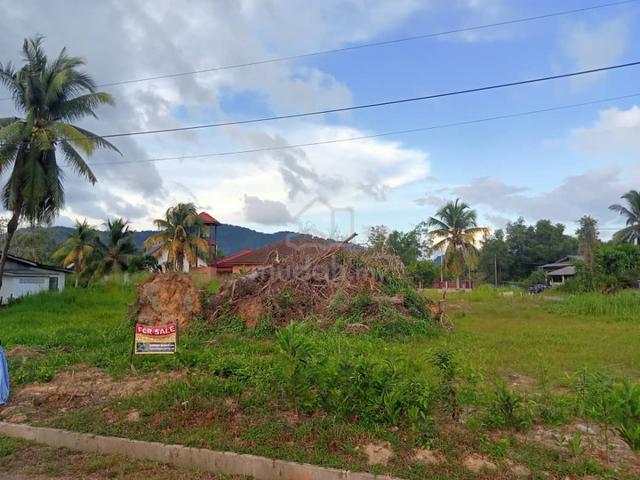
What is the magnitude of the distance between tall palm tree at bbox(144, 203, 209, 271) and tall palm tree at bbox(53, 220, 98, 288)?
14.3ft

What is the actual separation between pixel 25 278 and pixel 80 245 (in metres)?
8.42

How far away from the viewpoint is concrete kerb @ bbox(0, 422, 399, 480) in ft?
12.6

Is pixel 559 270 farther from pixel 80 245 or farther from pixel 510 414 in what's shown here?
pixel 510 414

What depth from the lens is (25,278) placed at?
24.6 meters

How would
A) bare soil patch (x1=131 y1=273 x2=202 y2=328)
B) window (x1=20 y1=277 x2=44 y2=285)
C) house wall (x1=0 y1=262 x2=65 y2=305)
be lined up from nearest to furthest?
bare soil patch (x1=131 y1=273 x2=202 y2=328) → house wall (x1=0 y1=262 x2=65 y2=305) → window (x1=20 y1=277 x2=44 y2=285)

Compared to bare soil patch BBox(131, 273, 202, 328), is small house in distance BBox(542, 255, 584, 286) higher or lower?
higher

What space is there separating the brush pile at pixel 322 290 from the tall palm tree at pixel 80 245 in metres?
23.0

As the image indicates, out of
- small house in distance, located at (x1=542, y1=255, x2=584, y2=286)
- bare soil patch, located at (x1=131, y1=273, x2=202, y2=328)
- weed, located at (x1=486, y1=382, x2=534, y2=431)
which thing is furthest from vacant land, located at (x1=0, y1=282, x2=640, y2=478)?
small house in distance, located at (x1=542, y1=255, x2=584, y2=286)

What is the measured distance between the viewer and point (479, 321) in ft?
49.6

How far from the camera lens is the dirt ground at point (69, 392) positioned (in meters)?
5.65

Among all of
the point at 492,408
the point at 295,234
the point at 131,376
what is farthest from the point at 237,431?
the point at 295,234

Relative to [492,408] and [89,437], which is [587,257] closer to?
[492,408]

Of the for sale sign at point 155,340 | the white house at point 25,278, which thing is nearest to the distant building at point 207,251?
the white house at point 25,278

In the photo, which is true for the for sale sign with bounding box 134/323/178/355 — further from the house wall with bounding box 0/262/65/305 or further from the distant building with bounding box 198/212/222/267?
the distant building with bounding box 198/212/222/267
